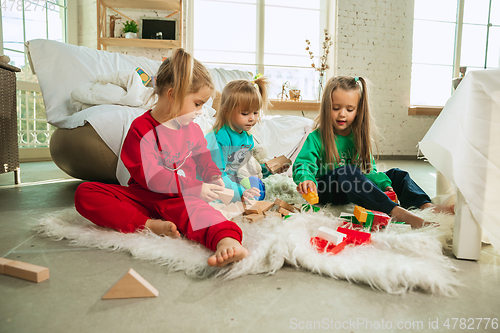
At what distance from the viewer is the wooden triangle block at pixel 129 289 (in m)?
0.65

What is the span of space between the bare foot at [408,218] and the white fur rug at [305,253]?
5 centimetres

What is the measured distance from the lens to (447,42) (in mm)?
4574

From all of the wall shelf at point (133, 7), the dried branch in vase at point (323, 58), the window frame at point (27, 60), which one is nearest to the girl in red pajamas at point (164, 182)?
the window frame at point (27, 60)

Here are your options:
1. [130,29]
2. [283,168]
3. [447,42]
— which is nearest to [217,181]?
[283,168]

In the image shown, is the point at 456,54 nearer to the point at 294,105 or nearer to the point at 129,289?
the point at 294,105

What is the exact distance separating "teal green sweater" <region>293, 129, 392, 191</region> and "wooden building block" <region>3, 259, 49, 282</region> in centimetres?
90

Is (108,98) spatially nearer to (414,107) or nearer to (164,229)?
(164,229)

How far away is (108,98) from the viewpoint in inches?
68.9

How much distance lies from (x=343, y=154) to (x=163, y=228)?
0.83m

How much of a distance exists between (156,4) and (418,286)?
4219 millimetres

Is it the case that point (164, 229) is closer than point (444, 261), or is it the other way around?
point (444, 261)

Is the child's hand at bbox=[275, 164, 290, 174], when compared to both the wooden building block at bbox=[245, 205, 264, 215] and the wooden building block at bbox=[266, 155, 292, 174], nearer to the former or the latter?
the wooden building block at bbox=[266, 155, 292, 174]

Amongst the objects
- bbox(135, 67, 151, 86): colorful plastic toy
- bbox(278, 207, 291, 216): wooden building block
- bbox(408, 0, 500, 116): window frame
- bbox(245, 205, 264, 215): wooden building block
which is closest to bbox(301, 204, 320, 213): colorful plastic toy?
bbox(278, 207, 291, 216): wooden building block

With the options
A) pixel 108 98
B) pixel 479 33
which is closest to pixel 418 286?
pixel 108 98
